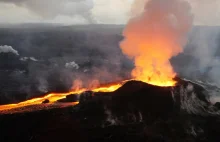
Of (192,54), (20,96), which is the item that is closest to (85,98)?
(20,96)

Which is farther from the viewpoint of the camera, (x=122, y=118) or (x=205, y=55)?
(x=205, y=55)

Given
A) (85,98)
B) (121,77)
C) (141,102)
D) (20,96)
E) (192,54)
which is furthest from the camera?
(192,54)

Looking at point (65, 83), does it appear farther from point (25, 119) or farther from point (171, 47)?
point (25, 119)

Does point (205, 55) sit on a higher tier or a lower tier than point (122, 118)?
higher

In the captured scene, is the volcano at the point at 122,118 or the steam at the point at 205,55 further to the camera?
the steam at the point at 205,55

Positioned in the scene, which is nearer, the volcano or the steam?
the volcano

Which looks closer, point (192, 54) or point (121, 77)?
point (121, 77)

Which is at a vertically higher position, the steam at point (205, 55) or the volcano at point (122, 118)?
the steam at point (205, 55)

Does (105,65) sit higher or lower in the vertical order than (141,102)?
higher
